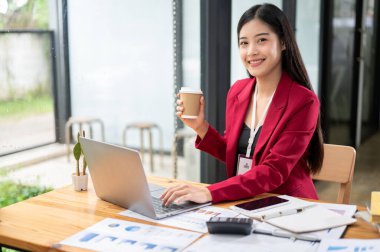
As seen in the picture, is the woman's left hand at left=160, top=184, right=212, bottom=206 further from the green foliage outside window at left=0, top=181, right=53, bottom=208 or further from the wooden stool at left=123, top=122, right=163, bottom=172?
the wooden stool at left=123, top=122, right=163, bottom=172

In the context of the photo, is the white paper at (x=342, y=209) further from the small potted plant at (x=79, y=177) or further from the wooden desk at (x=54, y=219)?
the small potted plant at (x=79, y=177)

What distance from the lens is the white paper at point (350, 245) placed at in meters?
1.38

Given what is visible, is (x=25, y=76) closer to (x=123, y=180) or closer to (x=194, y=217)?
(x=123, y=180)

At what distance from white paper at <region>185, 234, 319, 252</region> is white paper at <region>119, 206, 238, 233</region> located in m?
0.09

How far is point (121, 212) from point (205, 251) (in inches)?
16.8

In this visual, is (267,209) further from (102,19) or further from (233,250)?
(102,19)

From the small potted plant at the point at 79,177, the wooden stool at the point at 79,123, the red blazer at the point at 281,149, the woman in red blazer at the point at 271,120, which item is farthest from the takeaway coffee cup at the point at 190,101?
the wooden stool at the point at 79,123

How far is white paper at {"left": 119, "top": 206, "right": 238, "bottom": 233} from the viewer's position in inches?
62.2

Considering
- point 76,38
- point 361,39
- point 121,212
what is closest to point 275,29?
point 121,212

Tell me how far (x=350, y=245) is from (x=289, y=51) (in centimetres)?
95

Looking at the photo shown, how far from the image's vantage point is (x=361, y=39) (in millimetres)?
5871

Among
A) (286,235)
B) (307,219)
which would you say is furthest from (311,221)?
(286,235)

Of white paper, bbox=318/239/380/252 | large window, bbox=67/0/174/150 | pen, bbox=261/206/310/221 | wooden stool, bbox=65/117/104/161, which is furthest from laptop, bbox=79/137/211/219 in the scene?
large window, bbox=67/0/174/150

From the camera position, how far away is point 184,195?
1738 millimetres
